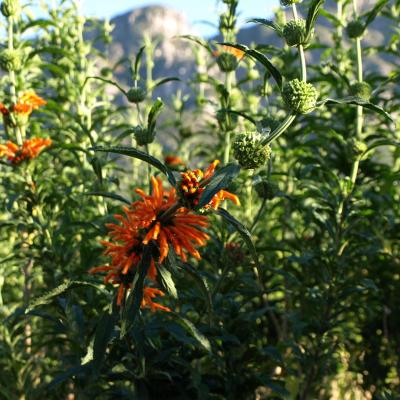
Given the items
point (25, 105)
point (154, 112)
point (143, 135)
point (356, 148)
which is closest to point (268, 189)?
point (356, 148)

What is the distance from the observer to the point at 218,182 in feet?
3.71

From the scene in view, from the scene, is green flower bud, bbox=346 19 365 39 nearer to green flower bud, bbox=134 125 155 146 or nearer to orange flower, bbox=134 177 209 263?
green flower bud, bbox=134 125 155 146

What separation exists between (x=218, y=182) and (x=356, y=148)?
1287 mm

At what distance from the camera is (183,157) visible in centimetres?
446

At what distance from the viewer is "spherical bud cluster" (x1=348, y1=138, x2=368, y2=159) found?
2.21 meters

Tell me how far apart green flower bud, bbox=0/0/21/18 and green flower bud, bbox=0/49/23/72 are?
18 centimetres

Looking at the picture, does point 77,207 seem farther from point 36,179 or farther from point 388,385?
point 388,385

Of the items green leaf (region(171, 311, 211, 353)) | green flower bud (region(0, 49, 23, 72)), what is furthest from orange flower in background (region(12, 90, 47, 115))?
green leaf (region(171, 311, 211, 353))

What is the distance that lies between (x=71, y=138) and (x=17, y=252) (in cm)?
107

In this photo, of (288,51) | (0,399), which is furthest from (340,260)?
(0,399)

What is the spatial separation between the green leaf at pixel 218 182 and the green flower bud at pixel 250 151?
2.4 inches

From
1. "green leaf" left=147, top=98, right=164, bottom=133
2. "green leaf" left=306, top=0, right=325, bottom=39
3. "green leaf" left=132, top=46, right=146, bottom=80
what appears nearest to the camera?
"green leaf" left=306, top=0, right=325, bottom=39

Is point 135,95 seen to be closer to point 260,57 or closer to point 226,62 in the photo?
point 226,62

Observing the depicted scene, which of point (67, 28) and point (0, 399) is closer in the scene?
point (0, 399)
